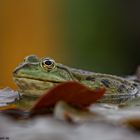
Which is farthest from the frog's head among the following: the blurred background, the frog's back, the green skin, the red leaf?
the blurred background

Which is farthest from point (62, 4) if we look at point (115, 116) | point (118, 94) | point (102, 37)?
point (115, 116)

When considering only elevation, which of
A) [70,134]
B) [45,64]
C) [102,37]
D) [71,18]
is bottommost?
[70,134]

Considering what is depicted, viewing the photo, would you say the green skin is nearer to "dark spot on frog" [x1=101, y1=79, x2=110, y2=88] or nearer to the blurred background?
"dark spot on frog" [x1=101, y1=79, x2=110, y2=88]

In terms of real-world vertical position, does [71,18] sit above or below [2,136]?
above

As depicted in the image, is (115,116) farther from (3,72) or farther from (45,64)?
(3,72)

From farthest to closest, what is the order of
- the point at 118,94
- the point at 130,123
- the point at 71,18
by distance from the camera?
the point at 71,18 → the point at 118,94 → the point at 130,123

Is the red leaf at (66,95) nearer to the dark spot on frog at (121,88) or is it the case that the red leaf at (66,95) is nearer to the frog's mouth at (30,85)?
the frog's mouth at (30,85)

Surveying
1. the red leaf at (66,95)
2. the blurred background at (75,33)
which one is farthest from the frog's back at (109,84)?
the blurred background at (75,33)

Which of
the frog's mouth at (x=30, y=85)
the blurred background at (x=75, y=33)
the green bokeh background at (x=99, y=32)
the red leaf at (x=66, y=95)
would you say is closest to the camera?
the red leaf at (x=66, y=95)
